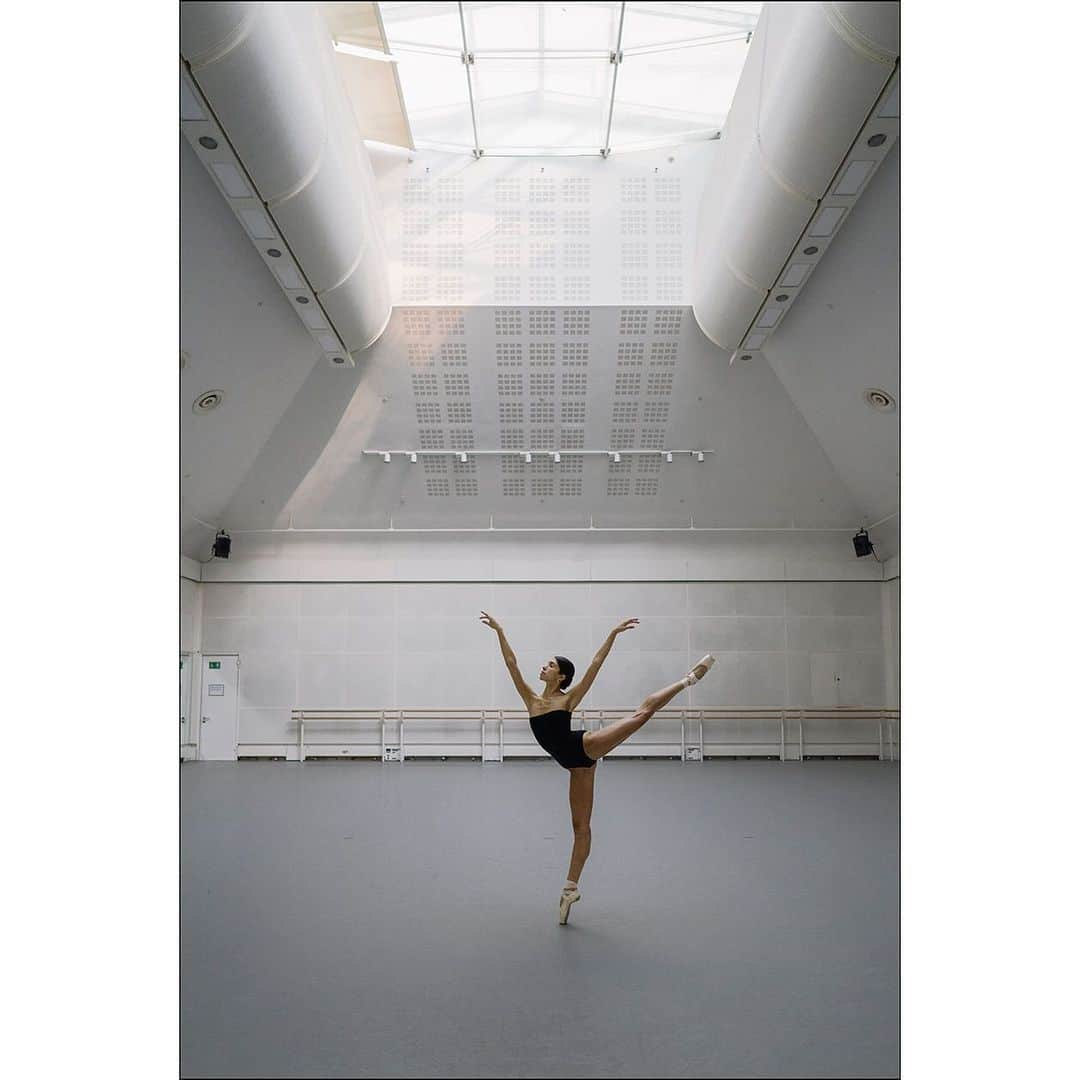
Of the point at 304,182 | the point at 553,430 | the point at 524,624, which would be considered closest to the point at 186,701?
the point at 524,624

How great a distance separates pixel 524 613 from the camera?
16516mm

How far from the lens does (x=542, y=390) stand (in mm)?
13078

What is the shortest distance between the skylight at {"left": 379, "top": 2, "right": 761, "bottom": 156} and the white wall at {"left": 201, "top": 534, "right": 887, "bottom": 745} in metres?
7.45

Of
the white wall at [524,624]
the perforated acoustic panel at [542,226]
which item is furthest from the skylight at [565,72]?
the white wall at [524,624]

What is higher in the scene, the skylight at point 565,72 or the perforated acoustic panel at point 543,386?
the skylight at point 565,72

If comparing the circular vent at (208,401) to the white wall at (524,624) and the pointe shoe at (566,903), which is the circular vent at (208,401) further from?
the pointe shoe at (566,903)

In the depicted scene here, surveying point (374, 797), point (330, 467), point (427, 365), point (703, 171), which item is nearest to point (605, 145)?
point (703, 171)

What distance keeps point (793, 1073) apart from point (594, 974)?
134 cm

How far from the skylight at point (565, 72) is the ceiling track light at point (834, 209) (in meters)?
1.25

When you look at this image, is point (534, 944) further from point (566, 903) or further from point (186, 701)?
point (186, 701)

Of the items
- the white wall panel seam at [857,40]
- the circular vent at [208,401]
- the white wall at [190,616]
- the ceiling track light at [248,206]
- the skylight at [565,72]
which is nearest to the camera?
the white wall panel seam at [857,40]

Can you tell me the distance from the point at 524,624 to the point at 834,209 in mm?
9582

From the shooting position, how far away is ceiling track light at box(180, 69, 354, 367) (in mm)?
6449

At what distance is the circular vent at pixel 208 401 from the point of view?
447 inches
